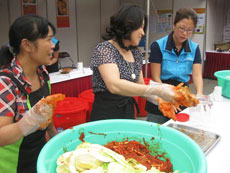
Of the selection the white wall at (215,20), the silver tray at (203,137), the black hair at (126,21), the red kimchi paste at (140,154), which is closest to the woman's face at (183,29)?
the black hair at (126,21)

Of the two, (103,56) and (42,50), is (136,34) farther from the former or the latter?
(42,50)

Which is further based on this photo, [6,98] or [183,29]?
[183,29]

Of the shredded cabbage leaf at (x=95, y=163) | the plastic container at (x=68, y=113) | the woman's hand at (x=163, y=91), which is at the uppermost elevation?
the woman's hand at (x=163, y=91)

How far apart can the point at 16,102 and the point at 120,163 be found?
2.07 ft

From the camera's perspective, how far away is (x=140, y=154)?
3.62 feet

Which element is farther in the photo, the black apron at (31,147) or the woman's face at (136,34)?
the woman's face at (136,34)

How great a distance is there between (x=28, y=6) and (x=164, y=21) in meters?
3.75

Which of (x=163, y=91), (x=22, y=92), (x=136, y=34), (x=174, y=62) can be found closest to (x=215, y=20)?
(x=174, y=62)

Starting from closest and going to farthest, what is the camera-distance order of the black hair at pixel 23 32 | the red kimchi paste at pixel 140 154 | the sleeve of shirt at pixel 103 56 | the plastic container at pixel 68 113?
1. the red kimchi paste at pixel 140 154
2. the black hair at pixel 23 32
3. the sleeve of shirt at pixel 103 56
4. the plastic container at pixel 68 113

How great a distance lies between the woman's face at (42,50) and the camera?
1.26 meters

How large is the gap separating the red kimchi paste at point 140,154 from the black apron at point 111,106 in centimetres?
62

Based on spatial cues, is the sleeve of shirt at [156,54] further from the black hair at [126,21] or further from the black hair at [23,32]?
the black hair at [23,32]

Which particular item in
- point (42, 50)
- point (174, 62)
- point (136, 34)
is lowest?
point (174, 62)

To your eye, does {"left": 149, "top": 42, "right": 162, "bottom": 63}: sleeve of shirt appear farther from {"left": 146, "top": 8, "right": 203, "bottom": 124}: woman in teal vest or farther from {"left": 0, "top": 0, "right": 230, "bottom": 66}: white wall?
{"left": 0, "top": 0, "right": 230, "bottom": 66}: white wall
